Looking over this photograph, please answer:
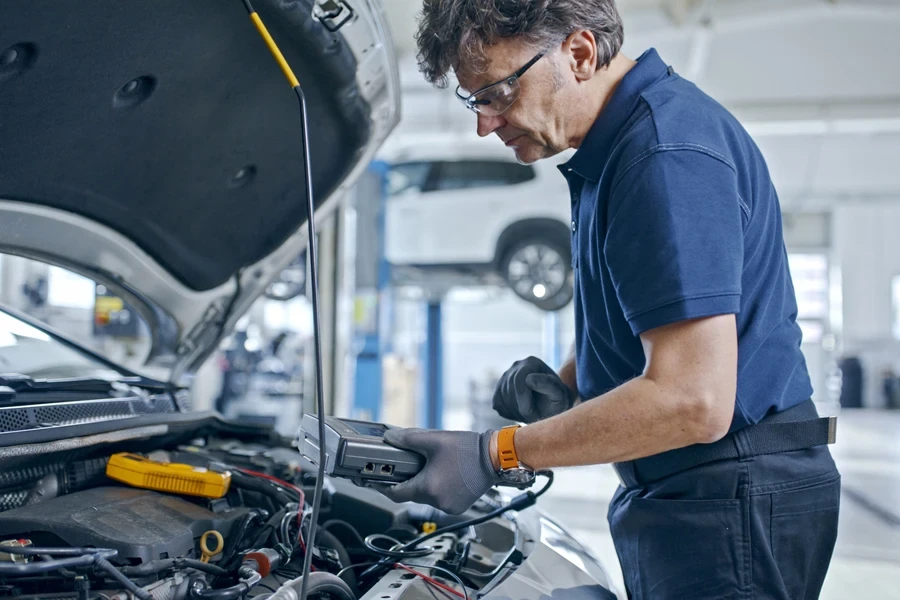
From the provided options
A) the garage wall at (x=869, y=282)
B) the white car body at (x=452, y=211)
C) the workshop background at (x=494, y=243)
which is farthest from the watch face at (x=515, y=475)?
the garage wall at (x=869, y=282)

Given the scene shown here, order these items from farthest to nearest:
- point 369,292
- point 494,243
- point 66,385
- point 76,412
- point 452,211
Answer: point 452,211
point 494,243
point 369,292
point 66,385
point 76,412

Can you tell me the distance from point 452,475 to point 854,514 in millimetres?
4439

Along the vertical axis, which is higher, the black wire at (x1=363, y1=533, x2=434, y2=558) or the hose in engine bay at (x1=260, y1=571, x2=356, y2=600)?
the hose in engine bay at (x1=260, y1=571, x2=356, y2=600)

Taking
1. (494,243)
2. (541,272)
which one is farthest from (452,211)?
(541,272)

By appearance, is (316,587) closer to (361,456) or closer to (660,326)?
(361,456)

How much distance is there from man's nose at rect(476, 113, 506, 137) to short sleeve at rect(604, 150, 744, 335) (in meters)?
0.30

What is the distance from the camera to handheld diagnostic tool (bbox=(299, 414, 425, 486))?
3.35 ft

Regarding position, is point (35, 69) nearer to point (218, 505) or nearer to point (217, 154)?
point (217, 154)

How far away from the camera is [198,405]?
526 cm

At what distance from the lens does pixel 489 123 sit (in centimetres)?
123

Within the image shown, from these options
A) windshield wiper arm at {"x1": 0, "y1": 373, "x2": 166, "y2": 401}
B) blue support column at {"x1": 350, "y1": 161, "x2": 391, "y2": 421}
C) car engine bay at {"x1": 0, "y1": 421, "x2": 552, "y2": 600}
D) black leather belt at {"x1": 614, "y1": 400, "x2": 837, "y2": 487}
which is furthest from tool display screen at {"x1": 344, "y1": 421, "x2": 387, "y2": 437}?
blue support column at {"x1": 350, "y1": 161, "x2": 391, "y2": 421}

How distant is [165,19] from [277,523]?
2.88ft

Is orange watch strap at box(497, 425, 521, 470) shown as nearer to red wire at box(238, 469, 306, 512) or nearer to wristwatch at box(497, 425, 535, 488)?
wristwatch at box(497, 425, 535, 488)

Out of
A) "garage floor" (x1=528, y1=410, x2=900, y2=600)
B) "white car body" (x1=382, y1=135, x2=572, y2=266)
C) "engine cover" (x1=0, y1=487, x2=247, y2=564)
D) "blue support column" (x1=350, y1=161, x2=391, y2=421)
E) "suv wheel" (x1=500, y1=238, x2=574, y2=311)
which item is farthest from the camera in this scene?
"white car body" (x1=382, y1=135, x2=572, y2=266)
